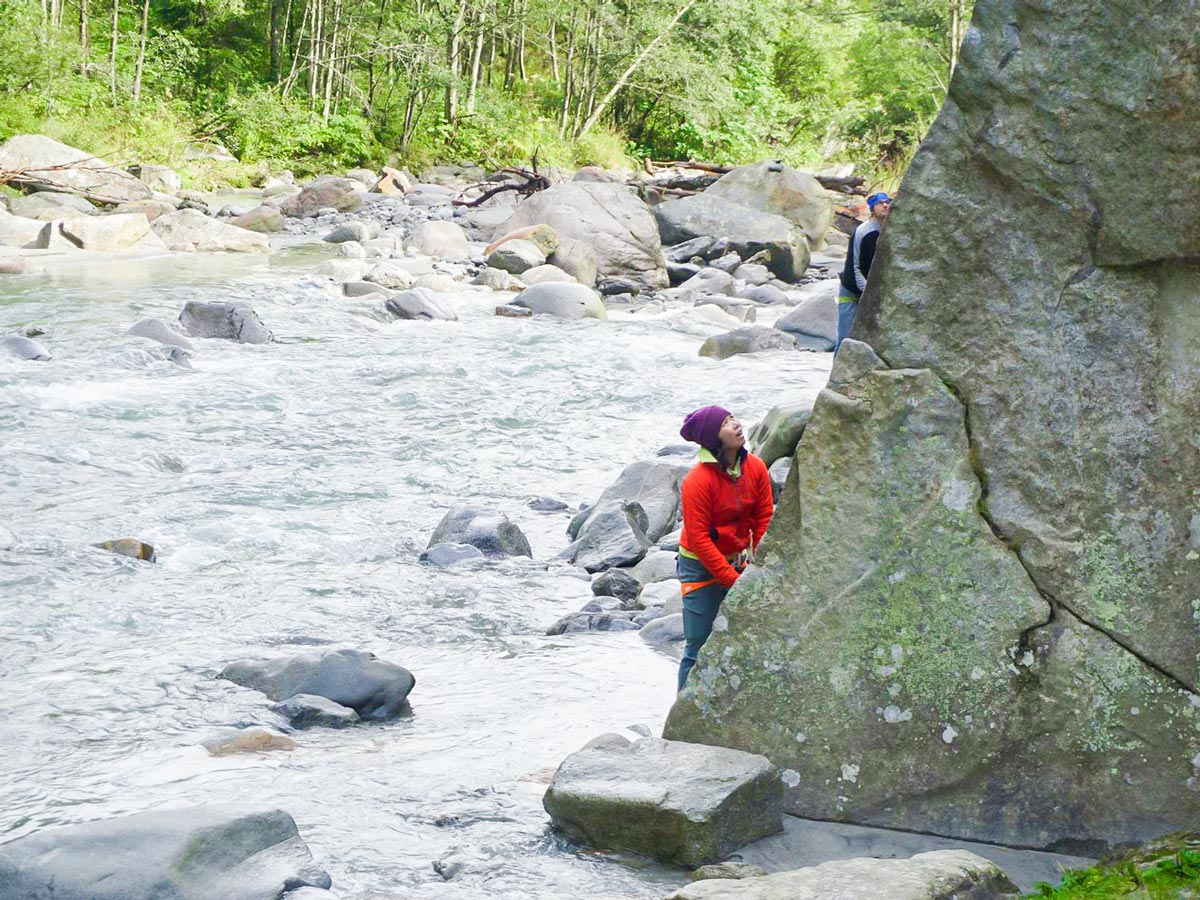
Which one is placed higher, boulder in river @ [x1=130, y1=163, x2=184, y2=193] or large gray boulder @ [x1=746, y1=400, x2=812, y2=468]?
large gray boulder @ [x1=746, y1=400, x2=812, y2=468]

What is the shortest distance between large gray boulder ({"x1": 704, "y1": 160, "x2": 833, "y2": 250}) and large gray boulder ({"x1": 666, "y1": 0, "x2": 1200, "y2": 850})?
65.3 feet

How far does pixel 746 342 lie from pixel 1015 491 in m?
11.5

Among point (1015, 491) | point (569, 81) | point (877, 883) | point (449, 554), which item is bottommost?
point (449, 554)

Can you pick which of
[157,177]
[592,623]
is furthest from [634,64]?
[592,623]

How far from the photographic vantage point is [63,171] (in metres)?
24.9

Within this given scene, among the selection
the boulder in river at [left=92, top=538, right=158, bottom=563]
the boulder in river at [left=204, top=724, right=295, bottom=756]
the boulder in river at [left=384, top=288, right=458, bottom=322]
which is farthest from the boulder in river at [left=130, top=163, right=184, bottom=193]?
the boulder in river at [left=204, top=724, right=295, bottom=756]

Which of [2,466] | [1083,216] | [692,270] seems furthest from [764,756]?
[692,270]

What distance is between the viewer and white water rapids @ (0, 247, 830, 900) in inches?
200

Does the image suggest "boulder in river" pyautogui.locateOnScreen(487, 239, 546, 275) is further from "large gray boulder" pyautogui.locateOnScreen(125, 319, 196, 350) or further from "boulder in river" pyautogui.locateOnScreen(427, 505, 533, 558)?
"boulder in river" pyautogui.locateOnScreen(427, 505, 533, 558)

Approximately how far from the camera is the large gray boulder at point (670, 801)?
4.40m

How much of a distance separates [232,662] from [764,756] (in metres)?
3.07

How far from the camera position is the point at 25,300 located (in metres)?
16.7

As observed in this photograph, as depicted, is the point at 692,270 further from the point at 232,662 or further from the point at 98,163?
the point at 232,662

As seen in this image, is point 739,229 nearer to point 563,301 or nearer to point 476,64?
point 563,301
